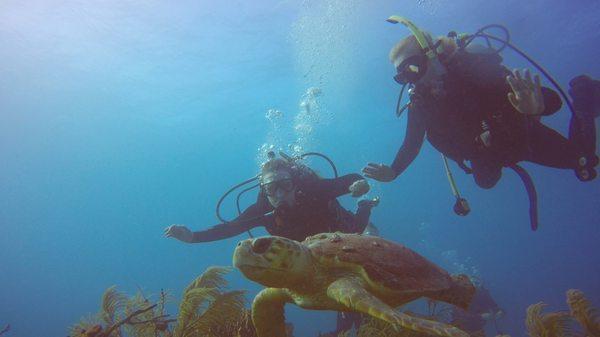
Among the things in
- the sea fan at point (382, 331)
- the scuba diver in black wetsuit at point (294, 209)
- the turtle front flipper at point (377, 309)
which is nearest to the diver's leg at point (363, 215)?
the scuba diver in black wetsuit at point (294, 209)

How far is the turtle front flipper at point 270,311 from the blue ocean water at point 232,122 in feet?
6.74

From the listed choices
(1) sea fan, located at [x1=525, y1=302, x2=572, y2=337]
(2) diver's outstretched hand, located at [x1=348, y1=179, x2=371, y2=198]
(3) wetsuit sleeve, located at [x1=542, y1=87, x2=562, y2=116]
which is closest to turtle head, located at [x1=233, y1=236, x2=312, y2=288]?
(2) diver's outstretched hand, located at [x1=348, y1=179, x2=371, y2=198]

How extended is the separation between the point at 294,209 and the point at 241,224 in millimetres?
1121

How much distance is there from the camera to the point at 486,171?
16.4 ft

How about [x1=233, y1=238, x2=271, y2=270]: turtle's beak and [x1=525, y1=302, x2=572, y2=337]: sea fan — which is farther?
[x1=525, y1=302, x2=572, y2=337]: sea fan

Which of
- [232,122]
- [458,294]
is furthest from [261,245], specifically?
[232,122]

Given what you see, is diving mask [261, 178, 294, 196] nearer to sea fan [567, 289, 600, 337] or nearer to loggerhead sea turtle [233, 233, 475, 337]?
loggerhead sea turtle [233, 233, 475, 337]

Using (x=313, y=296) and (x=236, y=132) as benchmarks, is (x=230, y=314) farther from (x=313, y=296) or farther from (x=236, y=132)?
(x=236, y=132)

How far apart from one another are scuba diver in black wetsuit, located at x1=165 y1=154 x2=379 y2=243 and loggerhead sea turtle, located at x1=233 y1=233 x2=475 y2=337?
246 cm

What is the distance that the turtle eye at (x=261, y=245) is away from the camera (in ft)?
6.84

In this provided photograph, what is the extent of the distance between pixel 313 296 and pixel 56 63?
2690cm

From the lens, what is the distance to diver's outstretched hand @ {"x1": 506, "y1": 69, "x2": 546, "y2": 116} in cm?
362

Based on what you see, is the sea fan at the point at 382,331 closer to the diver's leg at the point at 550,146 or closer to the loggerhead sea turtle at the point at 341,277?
the loggerhead sea turtle at the point at 341,277

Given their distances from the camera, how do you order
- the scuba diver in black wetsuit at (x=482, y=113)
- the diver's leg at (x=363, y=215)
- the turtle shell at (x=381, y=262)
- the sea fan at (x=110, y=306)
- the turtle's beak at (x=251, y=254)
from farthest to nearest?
1. the diver's leg at (x=363, y=215)
2. the scuba diver in black wetsuit at (x=482, y=113)
3. the sea fan at (x=110, y=306)
4. the turtle shell at (x=381, y=262)
5. the turtle's beak at (x=251, y=254)
